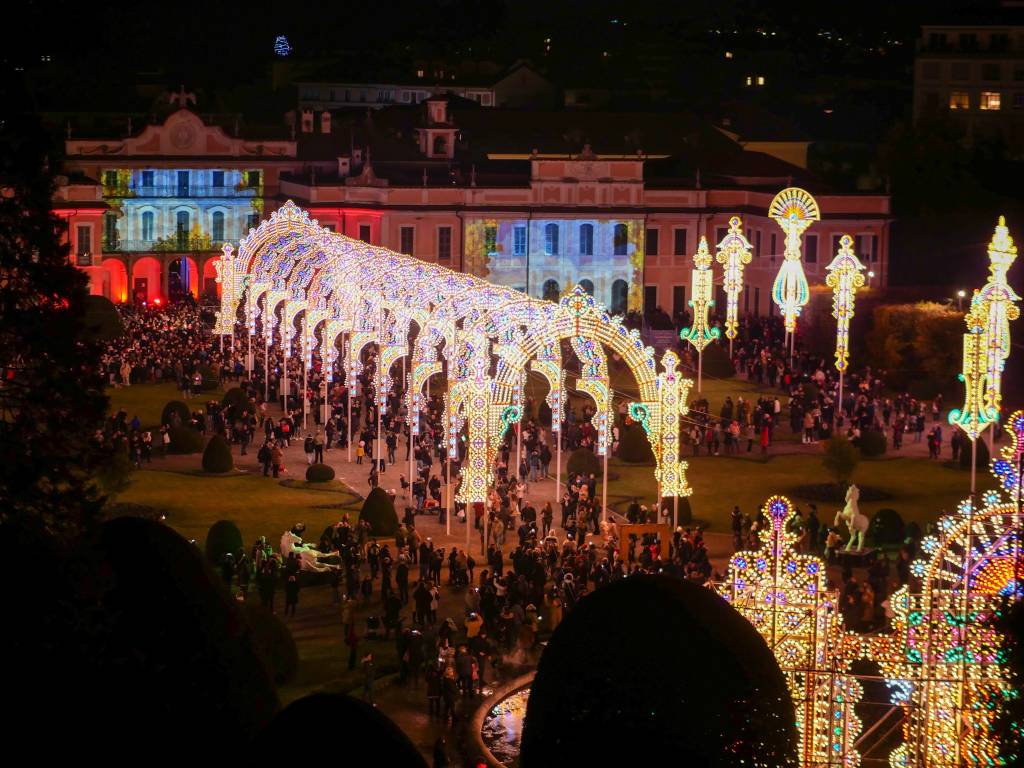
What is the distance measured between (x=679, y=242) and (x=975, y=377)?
130 ft

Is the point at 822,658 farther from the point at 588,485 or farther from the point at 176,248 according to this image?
the point at 176,248

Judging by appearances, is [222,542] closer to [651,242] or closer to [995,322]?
[995,322]

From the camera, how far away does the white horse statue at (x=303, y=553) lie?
41875 mm

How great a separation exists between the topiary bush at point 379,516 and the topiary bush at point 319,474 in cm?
610

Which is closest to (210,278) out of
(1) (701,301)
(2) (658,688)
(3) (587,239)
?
(3) (587,239)

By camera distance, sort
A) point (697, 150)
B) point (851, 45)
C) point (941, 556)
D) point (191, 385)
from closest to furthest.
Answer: point (941, 556)
point (191, 385)
point (697, 150)
point (851, 45)

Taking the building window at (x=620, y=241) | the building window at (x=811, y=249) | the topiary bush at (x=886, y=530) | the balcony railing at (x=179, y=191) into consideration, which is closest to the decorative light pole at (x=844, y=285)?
the topiary bush at (x=886, y=530)

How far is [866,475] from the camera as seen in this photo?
53594 millimetres

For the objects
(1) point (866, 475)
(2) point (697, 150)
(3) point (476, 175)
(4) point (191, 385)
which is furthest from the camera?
(2) point (697, 150)

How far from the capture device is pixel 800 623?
27984 millimetres

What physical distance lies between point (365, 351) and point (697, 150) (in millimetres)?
26579

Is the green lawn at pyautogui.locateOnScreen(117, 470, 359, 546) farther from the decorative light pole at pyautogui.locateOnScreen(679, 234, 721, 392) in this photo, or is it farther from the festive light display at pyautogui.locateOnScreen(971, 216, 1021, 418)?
the decorative light pole at pyautogui.locateOnScreen(679, 234, 721, 392)

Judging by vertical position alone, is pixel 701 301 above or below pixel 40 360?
above

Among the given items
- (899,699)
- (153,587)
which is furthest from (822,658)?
(153,587)
